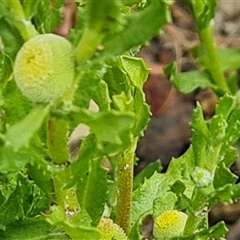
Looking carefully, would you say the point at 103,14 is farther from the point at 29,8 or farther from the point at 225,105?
the point at 225,105

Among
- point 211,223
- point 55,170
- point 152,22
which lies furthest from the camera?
point 211,223

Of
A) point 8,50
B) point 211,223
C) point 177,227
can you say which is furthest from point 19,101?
point 211,223

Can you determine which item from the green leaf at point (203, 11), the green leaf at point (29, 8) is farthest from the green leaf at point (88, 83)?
the green leaf at point (203, 11)

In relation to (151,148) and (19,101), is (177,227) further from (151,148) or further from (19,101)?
(151,148)

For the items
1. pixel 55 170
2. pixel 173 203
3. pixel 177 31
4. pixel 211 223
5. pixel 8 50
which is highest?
pixel 8 50

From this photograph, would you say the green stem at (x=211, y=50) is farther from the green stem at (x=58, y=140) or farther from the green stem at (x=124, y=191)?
the green stem at (x=58, y=140)

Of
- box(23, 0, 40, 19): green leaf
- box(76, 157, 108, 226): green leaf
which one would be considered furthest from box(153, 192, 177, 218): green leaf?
box(23, 0, 40, 19): green leaf
